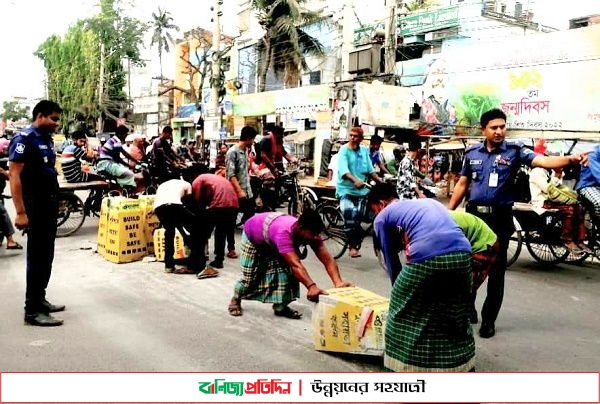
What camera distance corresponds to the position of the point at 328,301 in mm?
3902

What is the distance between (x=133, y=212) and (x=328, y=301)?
13.4 feet

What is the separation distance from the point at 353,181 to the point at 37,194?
3.90 m

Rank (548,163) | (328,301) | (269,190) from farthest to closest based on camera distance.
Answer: (269,190), (548,163), (328,301)

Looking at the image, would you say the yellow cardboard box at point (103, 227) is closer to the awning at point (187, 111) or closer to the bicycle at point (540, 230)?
the bicycle at point (540, 230)

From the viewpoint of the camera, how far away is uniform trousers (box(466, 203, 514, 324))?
4.56m

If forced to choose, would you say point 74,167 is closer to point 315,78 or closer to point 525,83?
point 525,83

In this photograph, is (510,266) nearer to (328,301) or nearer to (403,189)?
(403,189)

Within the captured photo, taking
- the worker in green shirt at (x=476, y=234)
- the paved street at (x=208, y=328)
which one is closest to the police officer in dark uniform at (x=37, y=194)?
the paved street at (x=208, y=328)

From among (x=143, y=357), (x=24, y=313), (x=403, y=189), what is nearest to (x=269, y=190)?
(x=403, y=189)

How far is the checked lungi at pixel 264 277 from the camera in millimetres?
4715

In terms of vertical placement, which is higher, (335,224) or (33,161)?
(33,161)

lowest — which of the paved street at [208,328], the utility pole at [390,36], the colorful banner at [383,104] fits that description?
the paved street at [208,328]

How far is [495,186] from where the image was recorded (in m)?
4.54

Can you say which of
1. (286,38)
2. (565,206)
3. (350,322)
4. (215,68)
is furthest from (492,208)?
(286,38)
